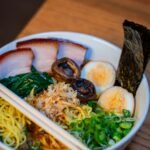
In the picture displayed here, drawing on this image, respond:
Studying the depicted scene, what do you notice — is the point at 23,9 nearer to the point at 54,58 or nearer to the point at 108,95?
the point at 54,58

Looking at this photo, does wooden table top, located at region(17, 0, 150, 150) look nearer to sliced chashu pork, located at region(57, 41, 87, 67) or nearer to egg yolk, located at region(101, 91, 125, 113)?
sliced chashu pork, located at region(57, 41, 87, 67)

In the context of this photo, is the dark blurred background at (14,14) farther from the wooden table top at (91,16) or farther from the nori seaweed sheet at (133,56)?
the nori seaweed sheet at (133,56)

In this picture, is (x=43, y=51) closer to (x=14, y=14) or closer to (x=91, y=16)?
(x=91, y=16)

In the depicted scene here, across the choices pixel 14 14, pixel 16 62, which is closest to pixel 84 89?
pixel 16 62

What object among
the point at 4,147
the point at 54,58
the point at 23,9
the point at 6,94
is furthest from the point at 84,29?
the point at 23,9

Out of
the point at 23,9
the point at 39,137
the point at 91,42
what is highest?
the point at 91,42
